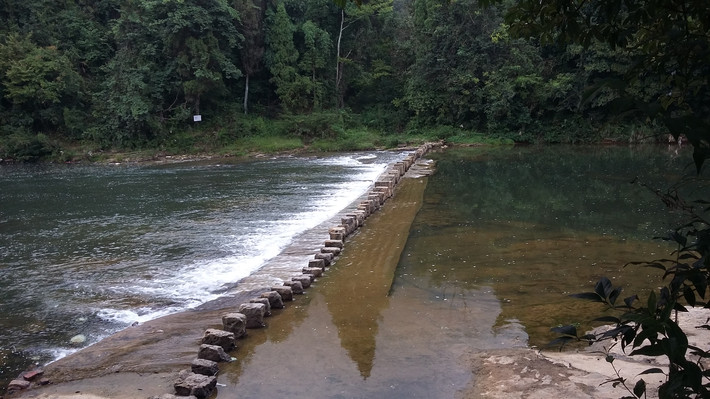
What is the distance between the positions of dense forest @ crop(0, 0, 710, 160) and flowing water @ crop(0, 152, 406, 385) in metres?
9.16

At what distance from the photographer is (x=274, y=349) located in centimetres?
602

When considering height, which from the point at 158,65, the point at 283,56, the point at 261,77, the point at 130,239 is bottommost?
the point at 130,239

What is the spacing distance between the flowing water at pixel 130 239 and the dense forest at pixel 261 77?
916cm

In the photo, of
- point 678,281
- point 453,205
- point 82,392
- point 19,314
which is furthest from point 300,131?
point 678,281

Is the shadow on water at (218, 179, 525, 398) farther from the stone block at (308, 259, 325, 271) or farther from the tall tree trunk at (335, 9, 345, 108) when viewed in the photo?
the tall tree trunk at (335, 9, 345, 108)

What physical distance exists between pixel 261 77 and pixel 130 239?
95.1 feet

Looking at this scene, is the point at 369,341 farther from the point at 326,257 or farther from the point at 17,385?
the point at 17,385

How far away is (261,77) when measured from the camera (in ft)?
129

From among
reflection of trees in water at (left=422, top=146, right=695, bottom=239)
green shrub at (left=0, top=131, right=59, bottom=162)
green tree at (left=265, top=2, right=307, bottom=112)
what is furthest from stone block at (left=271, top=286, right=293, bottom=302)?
green tree at (left=265, top=2, right=307, bottom=112)

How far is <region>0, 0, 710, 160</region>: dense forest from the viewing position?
102 feet

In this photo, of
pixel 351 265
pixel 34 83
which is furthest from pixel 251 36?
pixel 351 265

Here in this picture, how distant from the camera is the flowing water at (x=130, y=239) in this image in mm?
7398

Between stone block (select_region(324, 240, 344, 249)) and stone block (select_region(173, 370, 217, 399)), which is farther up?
stone block (select_region(173, 370, 217, 399))

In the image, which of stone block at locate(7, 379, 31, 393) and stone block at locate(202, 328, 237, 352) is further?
stone block at locate(202, 328, 237, 352)
